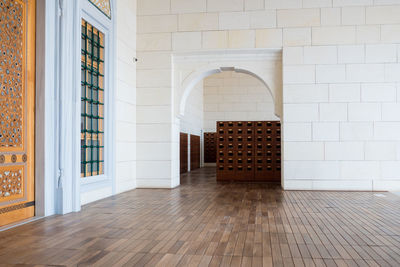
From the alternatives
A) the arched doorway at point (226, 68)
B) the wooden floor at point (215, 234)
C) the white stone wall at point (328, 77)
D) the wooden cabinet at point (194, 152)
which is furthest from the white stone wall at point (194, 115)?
the wooden floor at point (215, 234)

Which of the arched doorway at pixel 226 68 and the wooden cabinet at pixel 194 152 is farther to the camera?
the wooden cabinet at pixel 194 152

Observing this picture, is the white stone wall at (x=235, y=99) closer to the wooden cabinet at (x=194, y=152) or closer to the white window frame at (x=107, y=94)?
the wooden cabinet at (x=194, y=152)

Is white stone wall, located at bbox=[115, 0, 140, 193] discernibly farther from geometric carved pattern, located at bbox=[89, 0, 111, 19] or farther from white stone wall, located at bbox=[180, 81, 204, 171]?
white stone wall, located at bbox=[180, 81, 204, 171]

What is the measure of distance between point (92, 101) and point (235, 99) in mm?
12580

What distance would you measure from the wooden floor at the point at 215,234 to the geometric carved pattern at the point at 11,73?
1383 mm

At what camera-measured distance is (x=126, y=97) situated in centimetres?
964

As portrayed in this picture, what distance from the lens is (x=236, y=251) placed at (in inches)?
161

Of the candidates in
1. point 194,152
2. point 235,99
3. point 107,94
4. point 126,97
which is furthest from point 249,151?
point 235,99

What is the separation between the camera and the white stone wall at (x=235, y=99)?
19400 millimetres

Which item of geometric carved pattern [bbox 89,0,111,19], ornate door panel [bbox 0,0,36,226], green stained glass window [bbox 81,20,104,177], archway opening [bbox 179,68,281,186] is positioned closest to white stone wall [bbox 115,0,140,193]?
geometric carved pattern [bbox 89,0,111,19]

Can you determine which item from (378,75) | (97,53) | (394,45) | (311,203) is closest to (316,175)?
(311,203)

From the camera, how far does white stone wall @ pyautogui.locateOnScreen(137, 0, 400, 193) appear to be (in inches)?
375

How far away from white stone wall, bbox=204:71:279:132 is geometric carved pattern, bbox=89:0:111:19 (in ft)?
37.6

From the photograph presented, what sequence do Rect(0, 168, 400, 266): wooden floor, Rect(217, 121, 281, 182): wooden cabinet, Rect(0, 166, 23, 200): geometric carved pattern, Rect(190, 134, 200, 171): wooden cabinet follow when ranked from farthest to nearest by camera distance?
Rect(190, 134, 200, 171): wooden cabinet, Rect(217, 121, 281, 182): wooden cabinet, Rect(0, 166, 23, 200): geometric carved pattern, Rect(0, 168, 400, 266): wooden floor
